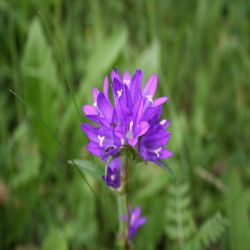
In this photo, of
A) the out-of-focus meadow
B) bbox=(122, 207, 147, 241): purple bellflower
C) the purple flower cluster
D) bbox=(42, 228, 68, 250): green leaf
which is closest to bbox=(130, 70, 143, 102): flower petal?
the purple flower cluster

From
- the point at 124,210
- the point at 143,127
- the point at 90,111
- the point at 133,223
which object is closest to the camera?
the point at 143,127

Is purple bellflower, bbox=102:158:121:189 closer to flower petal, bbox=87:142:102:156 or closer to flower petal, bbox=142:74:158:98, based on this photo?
flower petal, bbox=87:142:102:156

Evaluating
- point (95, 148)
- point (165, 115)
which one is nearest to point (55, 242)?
point (95, 148)

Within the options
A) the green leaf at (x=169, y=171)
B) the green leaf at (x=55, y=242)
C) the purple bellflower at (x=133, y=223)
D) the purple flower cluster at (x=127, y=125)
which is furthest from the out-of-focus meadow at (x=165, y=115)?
the purple flower cluster at (x=127, y=125)

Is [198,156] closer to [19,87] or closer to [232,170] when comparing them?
[232,170]

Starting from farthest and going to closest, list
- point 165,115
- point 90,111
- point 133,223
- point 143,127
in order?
point 165,115
point 133,223
point 90,111
point 143,127

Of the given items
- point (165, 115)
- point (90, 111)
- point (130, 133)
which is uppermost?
point (165, 115)

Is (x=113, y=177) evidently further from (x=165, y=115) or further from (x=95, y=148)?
(x=165, y=115)

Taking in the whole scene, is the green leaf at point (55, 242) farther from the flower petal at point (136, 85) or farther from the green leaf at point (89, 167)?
the flower petal at point (136, 85)
